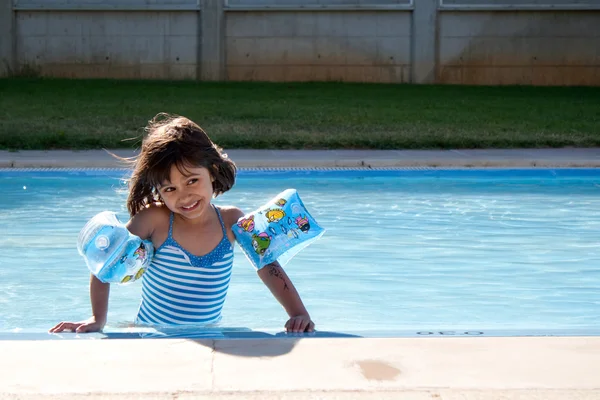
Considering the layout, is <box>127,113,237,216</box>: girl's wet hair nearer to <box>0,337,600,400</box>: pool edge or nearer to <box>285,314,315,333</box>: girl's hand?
<box>285,314,315,333</box>: girl's hand

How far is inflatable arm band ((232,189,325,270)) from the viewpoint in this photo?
131 inches

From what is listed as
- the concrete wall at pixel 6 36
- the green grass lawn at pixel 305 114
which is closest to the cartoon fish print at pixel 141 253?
the green grass lawn at pixel 305 114

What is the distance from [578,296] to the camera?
5047 millimetres

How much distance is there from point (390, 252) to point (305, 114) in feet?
20.5

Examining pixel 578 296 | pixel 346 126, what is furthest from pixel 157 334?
pixel 346 126

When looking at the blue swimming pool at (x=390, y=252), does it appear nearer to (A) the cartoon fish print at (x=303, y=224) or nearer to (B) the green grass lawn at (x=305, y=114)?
(A) the cartoon fish print at (x=303, y=224)

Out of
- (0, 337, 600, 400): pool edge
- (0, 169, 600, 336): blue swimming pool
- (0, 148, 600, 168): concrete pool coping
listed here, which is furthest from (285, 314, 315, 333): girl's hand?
(0, 148, 600, 168): concrete pool coping

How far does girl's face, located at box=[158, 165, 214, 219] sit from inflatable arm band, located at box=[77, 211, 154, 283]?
19 centimetres

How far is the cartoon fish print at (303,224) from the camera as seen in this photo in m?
3.34

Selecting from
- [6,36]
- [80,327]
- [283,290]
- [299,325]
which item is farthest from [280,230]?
[6,36]

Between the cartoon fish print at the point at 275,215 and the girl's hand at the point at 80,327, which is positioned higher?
the cartoon fish print at the point at 275,215

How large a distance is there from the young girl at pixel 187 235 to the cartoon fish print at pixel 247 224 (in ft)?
0.36

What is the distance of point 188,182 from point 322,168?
5228 millimetres

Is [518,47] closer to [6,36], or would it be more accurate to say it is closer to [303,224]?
[6,36]
